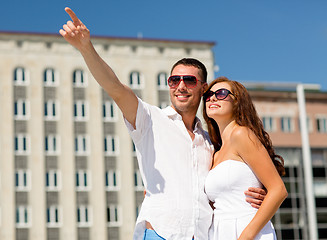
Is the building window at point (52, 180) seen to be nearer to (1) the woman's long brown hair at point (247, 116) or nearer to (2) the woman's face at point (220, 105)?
(2) the woman's face at point (220, 105)

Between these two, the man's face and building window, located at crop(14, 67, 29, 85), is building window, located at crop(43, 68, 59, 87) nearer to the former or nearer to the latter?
building window, located at crop(14, 67, 29, 85)

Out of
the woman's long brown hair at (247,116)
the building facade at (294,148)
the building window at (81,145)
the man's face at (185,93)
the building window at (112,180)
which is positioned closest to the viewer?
the woman's long brown hair at (247,116)

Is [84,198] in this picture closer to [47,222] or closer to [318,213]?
[47,222]

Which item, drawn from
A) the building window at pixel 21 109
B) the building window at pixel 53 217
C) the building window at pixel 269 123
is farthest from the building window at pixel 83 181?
the building window at pixel 269 123

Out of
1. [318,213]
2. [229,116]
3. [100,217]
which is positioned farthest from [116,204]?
[229,116]

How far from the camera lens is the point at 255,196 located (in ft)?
14.3

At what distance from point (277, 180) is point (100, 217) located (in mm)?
47256

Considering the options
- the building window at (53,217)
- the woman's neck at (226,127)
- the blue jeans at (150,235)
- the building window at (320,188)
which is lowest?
the blue jeans at (150,235)

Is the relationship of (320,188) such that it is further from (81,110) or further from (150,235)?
(150,235)

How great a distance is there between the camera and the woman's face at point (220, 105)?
4.63 m

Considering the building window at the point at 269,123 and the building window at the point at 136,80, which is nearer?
the building window at the point at 269,123

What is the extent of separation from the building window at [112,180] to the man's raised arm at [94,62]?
47769 mm

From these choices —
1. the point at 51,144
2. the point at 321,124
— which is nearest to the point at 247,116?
the point at 51,144

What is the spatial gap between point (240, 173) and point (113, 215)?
47.7m
